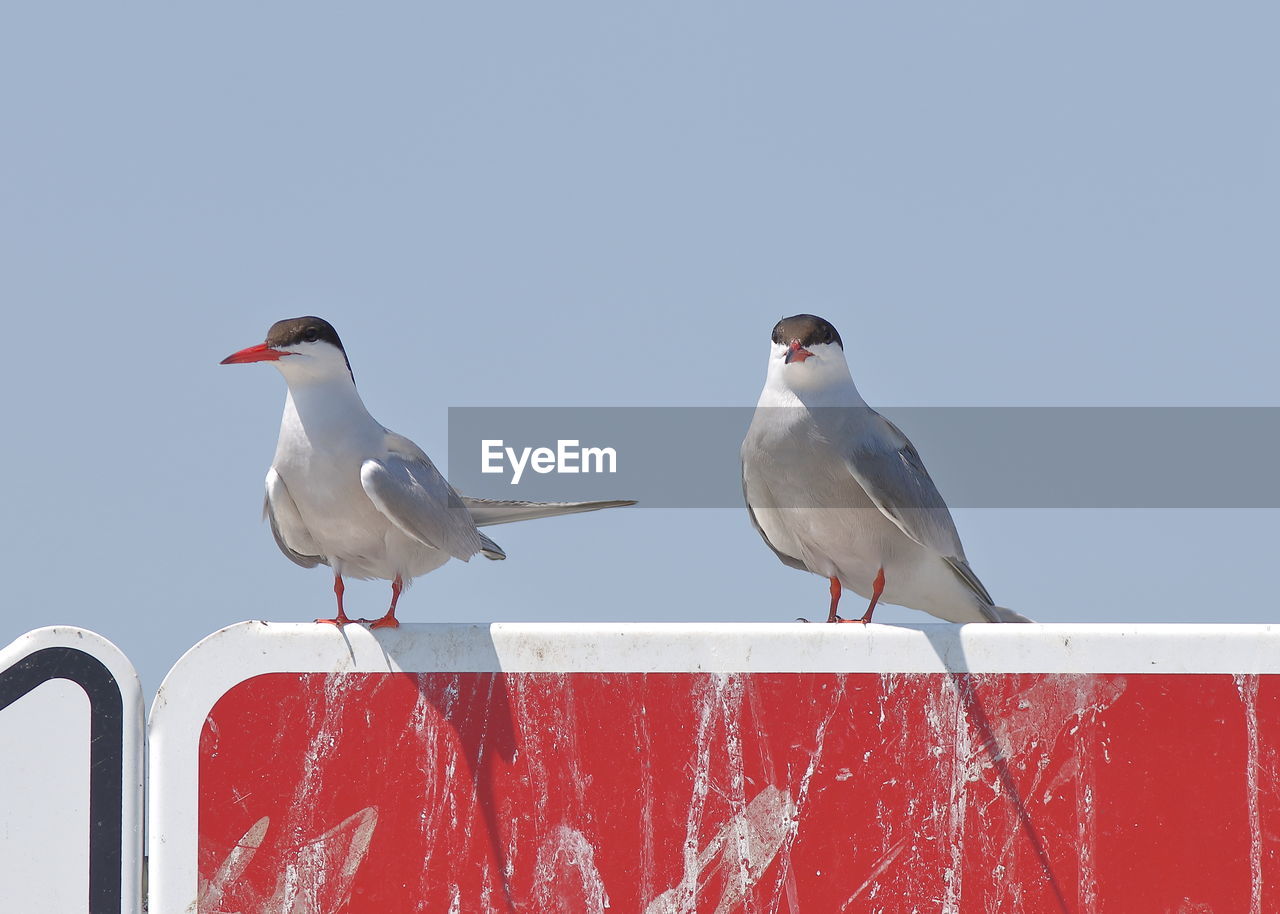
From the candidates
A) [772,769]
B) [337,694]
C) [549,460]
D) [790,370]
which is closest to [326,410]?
[549,460]

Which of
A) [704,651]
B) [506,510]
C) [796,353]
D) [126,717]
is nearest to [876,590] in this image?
[796,353]

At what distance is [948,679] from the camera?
2684 mm

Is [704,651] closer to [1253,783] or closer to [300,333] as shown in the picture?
[1253,783]

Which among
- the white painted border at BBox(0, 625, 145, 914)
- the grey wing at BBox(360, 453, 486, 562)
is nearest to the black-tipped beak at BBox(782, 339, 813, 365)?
the grey wing at BBox(360, 453, 486, 562)

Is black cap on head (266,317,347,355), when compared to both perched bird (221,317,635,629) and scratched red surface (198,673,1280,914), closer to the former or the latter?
perched bird (221,317,635,629)

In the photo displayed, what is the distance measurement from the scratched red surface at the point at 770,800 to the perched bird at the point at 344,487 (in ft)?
6.21

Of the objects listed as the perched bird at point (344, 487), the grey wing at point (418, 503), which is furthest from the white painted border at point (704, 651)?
the grey wing at point (418, 503)

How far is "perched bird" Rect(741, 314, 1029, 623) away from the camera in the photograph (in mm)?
4781

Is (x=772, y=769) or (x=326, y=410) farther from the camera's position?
(x=326, y=410)

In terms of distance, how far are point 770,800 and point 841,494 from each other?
2252mm

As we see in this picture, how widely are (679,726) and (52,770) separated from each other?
1.07 meters

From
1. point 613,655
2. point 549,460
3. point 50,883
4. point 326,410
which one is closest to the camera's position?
Result: point 50,883

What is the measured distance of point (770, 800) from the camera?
2627 millimetres

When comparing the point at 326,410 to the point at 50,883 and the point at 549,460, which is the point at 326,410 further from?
the point at 50,883
